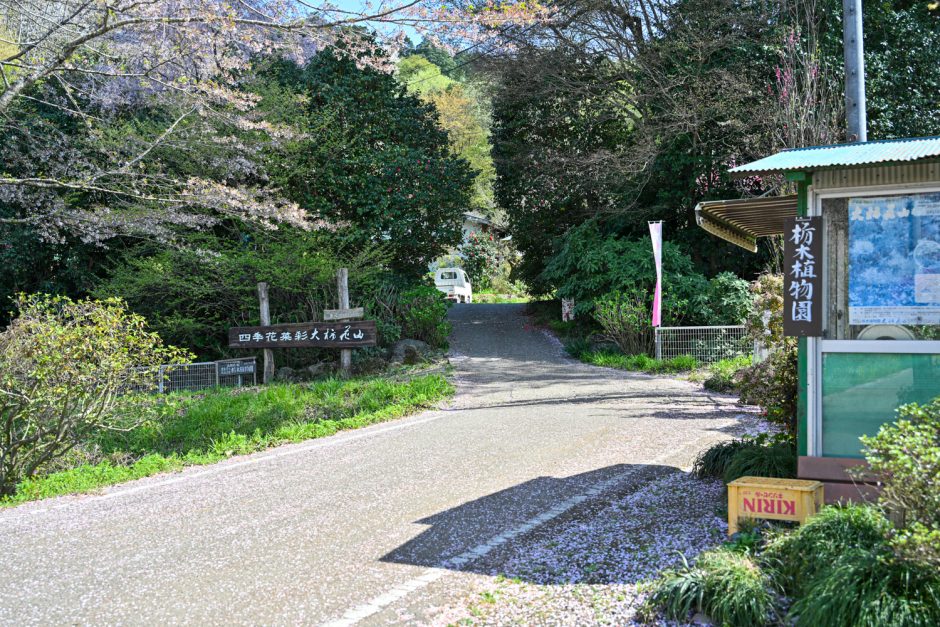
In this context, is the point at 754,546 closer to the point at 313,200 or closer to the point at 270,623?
the point at 270,623

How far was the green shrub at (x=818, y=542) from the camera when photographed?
3.59m

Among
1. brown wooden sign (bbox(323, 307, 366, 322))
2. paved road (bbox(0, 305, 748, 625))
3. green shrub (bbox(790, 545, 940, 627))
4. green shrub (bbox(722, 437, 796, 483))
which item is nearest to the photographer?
green shrub (bbox(790, 545, 940, 627))

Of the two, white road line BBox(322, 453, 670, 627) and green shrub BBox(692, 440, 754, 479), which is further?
green shrub BBox(692, 440, 754, 479)

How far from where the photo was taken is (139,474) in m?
7.57

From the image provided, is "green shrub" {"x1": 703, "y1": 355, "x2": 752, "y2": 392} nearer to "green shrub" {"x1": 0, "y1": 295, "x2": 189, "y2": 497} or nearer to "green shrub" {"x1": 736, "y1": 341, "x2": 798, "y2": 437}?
"green shrub" {"x1": 736, "y1": 341, "x2": 798, "y2": 437}

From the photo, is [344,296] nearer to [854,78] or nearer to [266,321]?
[266,321]

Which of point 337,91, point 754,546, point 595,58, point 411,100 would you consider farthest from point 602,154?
point 754,546

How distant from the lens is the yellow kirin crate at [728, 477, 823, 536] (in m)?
4.39

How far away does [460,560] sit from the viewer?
468cm

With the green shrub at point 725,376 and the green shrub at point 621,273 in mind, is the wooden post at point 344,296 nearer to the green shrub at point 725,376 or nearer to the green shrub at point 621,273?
the green shrub at point 725,376

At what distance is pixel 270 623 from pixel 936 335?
4277mm

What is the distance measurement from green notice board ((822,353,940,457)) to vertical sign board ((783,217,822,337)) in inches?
10.5

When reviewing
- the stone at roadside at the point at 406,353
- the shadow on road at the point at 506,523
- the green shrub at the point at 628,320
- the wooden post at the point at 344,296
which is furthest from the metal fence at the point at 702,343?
the shadow on road at the point at 506,523

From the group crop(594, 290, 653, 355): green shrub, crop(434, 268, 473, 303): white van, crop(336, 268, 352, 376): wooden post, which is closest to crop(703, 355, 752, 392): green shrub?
crop(594, 290, 653, 355): green shrub
